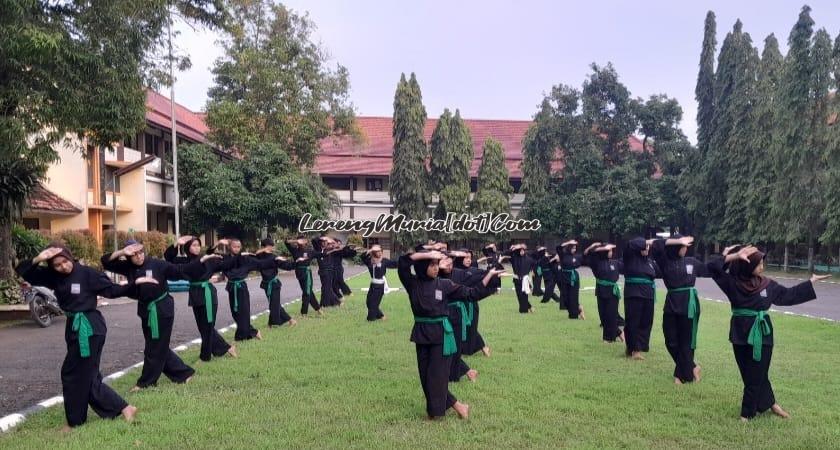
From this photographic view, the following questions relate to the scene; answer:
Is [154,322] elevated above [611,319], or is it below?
above

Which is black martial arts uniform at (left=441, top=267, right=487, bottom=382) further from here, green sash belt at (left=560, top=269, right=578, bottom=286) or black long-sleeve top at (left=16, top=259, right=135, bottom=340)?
green sash belt at (left=560, top=269, right=578, bottom=286)

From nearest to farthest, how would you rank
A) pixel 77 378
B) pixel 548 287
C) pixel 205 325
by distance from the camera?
pixel 77 378 < pixel 205 325 < pixel 548 287

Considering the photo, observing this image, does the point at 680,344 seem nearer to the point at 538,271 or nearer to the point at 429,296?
the point at 429,296

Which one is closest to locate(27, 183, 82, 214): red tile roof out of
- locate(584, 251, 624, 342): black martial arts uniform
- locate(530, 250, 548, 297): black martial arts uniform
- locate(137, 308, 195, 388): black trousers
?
locate(530, 250, 548, 297): black martial arts uniform

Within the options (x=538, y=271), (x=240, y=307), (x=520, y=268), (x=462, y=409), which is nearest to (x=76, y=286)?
(x=462, y=409)

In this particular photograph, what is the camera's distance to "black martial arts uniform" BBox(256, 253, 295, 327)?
1173 centimetres

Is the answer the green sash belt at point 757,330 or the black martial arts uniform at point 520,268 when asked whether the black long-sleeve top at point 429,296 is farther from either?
the black martial arts uniform at point 520,268

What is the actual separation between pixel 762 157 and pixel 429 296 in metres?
30.2

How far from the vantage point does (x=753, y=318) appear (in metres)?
6.54

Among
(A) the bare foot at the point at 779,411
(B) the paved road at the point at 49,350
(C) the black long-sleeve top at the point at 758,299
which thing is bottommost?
(B) the paved road at the point at 49,350

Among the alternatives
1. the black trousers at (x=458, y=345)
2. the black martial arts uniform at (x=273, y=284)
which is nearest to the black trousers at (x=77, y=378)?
the black trousers at (x=458, y=345)

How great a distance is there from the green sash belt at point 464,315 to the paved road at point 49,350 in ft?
14.9

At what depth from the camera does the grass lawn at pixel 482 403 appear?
578 cm

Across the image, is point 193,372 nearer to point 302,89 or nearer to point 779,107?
point 302,89
